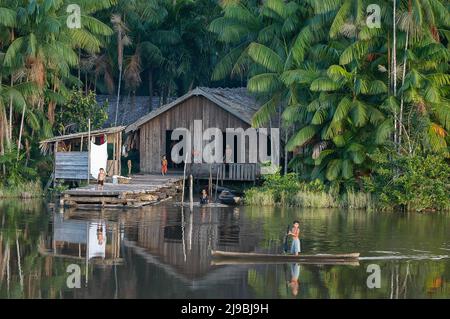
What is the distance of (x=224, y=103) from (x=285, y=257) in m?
21.4

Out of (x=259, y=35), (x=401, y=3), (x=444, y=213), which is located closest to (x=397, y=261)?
(x=444, y=213)

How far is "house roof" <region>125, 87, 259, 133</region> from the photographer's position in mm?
45281

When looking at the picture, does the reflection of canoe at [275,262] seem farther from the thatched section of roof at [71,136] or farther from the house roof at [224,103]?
the house roof at [224,103]

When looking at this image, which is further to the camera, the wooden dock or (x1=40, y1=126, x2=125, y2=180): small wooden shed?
(x1=40, y1=126, x2=125, y2=180): small wooden shed

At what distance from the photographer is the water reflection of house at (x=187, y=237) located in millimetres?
25281

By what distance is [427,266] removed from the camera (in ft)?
81.8

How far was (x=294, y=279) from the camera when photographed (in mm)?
22906

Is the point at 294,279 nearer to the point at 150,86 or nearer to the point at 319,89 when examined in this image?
the point at 319,89

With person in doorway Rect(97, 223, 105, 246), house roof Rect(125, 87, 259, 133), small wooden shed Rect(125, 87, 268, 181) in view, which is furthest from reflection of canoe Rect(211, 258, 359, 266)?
house roof Rect(125, 87, 259, 133)

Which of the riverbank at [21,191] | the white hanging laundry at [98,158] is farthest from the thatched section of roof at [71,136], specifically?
the riverbank at [21,191]

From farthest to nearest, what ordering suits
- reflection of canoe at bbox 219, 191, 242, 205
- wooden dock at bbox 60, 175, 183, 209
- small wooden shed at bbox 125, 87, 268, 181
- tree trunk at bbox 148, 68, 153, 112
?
tree trunk at bbox 148, 68, 153, 112, small wooden shed at bbox 125, 87, 268, 181, reflection of canoe at bbox 219, 191, 242, 205, wooden dock at bbox 60, 175, 183, 209

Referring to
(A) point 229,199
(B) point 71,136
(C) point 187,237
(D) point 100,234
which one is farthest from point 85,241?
(B) point 71,136

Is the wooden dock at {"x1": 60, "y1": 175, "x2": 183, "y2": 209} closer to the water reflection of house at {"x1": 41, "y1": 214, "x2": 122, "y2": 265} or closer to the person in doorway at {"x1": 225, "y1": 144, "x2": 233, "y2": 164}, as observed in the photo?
the water reflection of house at {"x1": 41, "y1": 214, "x2": 122, "y2": 265}

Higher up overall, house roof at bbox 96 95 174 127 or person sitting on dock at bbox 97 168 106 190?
house roof at bbox 96 95 174 127
